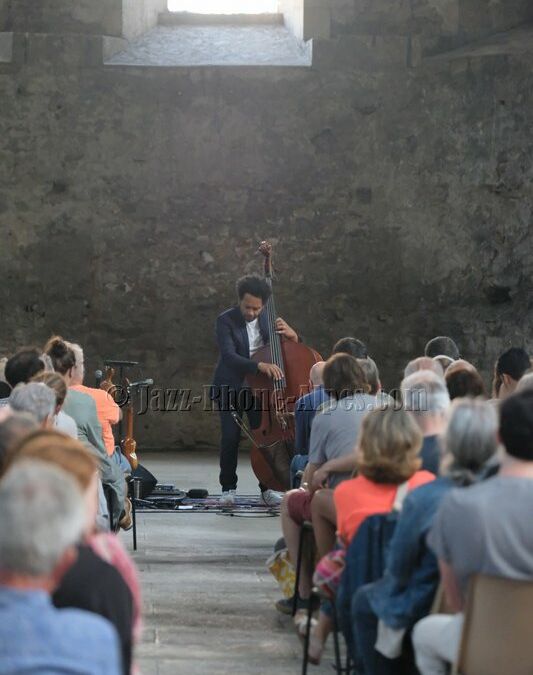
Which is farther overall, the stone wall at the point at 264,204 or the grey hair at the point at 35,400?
the stone wall at the point at 264,204

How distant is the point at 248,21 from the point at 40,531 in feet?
40.2

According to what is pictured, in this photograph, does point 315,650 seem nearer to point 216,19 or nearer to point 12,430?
point 12,430

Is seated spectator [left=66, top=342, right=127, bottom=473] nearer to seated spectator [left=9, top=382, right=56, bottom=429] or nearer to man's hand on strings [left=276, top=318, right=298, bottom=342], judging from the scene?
seated spectator [left=9, top=382, right=56, bottom=429]

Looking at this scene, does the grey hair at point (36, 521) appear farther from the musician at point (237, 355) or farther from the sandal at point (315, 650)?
the musician at point (237, 355)

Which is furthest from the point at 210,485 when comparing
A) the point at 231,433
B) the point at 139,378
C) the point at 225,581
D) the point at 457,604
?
the point at 457,604

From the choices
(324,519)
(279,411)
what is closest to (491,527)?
(324,519)

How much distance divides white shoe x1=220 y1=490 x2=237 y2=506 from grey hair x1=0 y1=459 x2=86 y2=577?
22.2 ft

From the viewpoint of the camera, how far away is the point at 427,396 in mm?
4453

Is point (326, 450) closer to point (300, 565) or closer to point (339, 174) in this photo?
point (300, 565)

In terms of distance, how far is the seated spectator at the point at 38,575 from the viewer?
6.81 feet

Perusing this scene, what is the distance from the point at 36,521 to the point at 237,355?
21.3 feet

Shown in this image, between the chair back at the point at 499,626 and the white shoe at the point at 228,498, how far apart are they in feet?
19.1

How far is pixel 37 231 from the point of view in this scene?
12688 mm

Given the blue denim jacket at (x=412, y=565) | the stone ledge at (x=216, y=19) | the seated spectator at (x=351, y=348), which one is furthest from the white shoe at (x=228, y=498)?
the stone ledge at (x=216, y=19)
